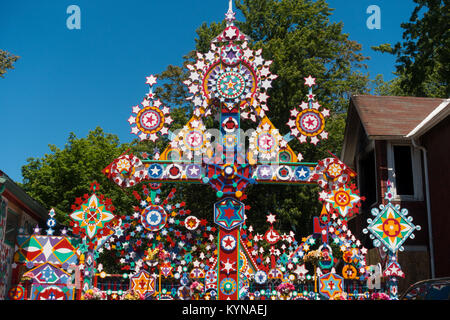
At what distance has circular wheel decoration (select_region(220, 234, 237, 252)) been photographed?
1398 cm

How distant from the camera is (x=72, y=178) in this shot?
32438 mm

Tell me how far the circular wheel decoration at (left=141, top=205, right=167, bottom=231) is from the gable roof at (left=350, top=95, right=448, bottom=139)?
764cm

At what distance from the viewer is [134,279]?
13.3m

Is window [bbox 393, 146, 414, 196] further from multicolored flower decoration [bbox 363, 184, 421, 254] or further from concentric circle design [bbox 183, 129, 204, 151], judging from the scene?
concentric circle design [bbox 183, 129, 204, 151]

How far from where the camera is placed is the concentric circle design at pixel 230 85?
584 inches

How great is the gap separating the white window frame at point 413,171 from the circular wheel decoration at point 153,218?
7.93 m

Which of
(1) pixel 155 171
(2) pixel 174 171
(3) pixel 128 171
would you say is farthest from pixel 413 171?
(3) pixel 128 171

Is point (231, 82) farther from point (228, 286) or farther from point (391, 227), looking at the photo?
point (391, 227)

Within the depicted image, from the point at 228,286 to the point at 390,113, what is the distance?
31.6ft

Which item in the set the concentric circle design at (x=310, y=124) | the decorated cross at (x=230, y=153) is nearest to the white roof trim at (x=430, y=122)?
the decorated cross at (x=230, y=153)

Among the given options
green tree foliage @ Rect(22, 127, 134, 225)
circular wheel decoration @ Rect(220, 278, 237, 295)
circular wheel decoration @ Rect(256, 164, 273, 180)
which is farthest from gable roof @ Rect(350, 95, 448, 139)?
green tree foliage @ Rect(22, 127, 134, 225)

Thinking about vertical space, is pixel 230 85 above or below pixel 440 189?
above
